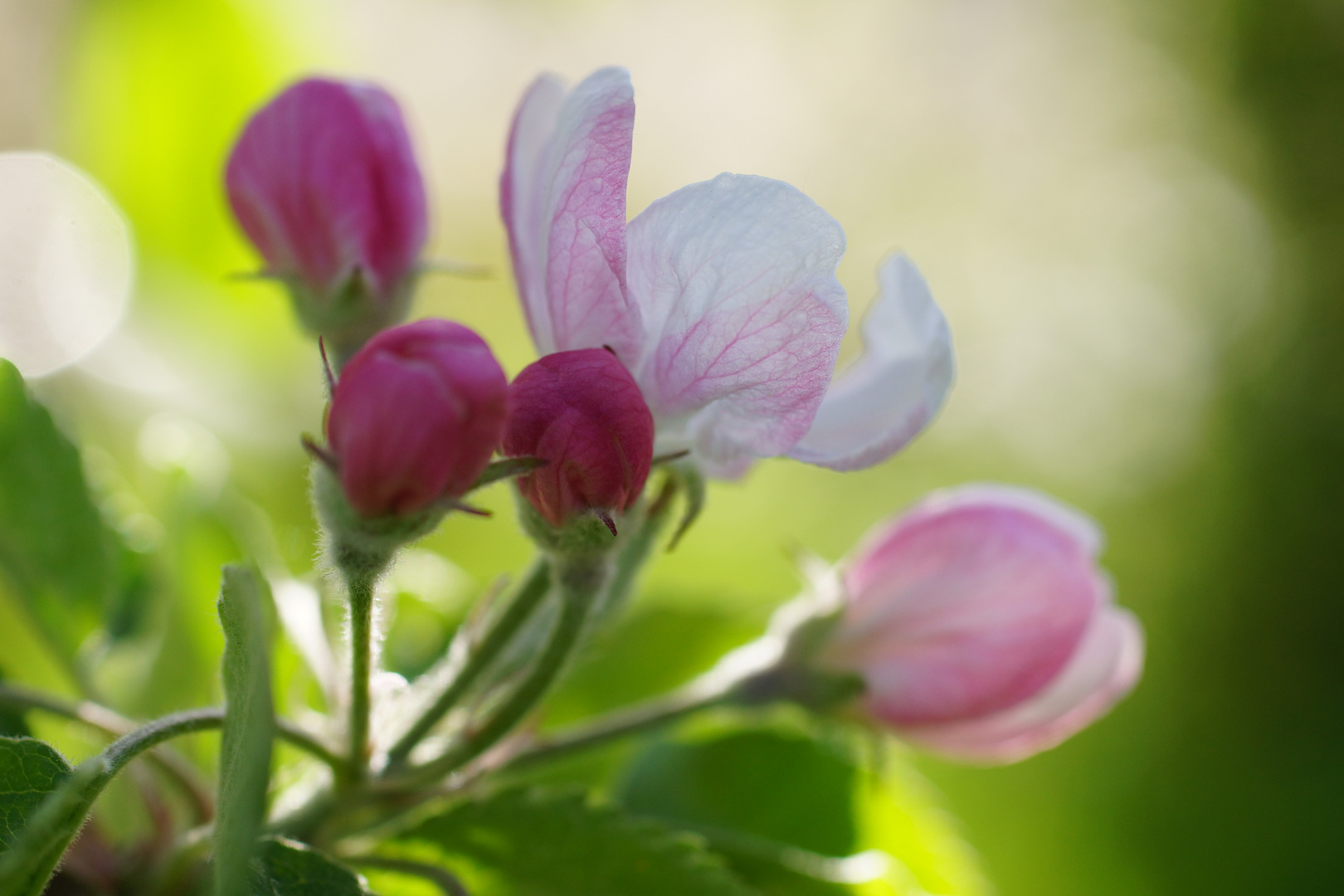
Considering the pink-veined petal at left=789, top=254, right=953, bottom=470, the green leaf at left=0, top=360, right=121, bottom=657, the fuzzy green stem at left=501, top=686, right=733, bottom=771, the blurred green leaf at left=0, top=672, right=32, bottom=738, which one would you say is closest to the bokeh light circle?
the green leaf at left=0, top=360, right=121, bottom=657

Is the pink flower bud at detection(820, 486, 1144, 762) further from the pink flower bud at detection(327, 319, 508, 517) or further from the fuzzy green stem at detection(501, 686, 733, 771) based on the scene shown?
the pink flower bud at detection(327, 319, 508, 517)

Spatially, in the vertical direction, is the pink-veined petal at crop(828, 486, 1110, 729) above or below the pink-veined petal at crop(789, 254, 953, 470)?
below

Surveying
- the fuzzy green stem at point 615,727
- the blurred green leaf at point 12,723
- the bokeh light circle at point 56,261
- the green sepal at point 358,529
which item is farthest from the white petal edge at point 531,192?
the bokeh light circle at point 56,261

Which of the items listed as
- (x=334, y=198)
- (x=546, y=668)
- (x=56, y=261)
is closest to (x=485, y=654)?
(x=546, y=668)

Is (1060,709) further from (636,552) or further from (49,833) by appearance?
(49,833)

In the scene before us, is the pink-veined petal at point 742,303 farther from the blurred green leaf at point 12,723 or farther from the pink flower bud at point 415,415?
the blurred green leaf at point 12,723
